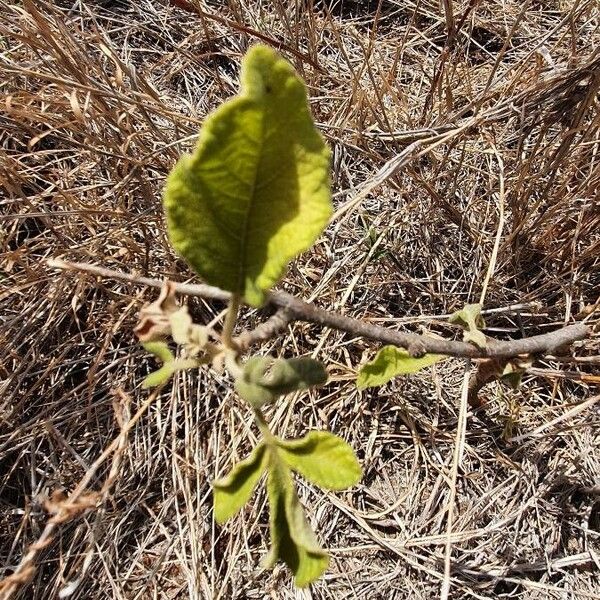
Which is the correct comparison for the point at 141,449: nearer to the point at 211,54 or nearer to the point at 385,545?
the point at 385,545

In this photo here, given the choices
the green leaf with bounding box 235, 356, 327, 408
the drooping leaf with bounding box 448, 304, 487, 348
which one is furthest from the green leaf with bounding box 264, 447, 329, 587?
the drooping leaf with bounding box 448, 304, 487, 348

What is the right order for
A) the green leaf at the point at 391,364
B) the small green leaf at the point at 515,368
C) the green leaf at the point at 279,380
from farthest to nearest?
the small green leaf at the point at 515,368 → the green leaf at the point at 391,364 → the green leaf at the point at 279,380

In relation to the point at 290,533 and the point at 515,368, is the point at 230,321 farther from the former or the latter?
the point at 515,368

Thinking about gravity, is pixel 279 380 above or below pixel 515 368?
above

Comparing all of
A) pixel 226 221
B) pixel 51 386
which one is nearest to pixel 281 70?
pixel 226 221

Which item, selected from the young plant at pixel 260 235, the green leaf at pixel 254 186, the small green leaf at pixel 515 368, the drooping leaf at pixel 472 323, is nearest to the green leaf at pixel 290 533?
the young plant at pixel 260 235

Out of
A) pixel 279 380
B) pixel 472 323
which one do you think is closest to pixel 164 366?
pixel 279 380

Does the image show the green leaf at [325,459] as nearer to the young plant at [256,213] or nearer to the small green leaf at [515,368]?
the young plant at [256,213]
